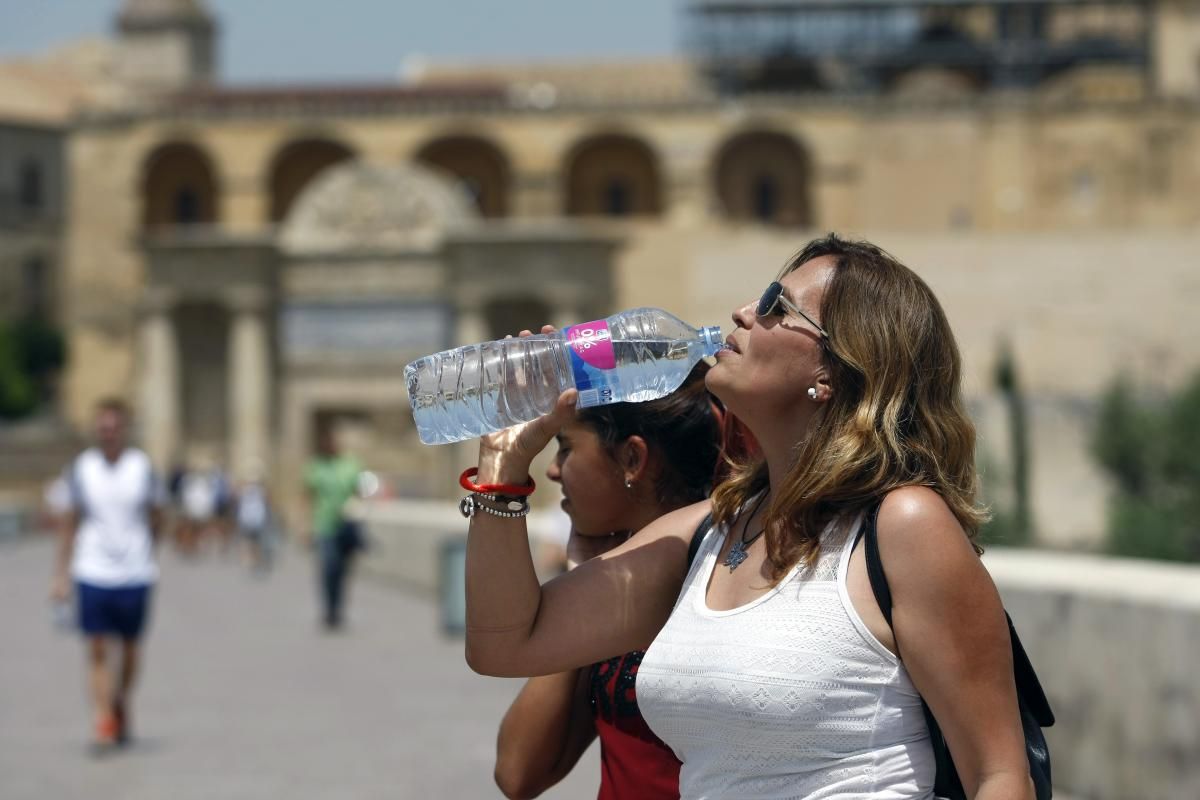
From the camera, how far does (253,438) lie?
3544cm

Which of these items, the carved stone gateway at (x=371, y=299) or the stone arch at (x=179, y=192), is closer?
the carved stone gateway at (x=371, y=299)

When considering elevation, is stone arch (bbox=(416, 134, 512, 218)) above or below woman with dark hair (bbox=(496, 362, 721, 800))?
above

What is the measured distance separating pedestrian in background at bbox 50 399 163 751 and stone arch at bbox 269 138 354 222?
45.8m

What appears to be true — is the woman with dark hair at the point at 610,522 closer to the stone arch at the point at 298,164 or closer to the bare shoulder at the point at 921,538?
the bare shoulder at the point at 921,538

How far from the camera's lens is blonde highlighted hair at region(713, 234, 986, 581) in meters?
2.60

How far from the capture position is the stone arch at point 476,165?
5419cm

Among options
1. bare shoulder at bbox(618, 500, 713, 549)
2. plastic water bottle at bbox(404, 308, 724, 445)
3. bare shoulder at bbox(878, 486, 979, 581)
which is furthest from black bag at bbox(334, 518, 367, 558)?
bare shoulder at bbox(878, 486, 979, 581)

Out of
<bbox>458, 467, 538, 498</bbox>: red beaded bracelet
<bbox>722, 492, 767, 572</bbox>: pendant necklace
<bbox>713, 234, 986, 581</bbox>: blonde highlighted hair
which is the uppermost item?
<bbox>713, 234, 986, 581</bbox>: blonde highlighted hair

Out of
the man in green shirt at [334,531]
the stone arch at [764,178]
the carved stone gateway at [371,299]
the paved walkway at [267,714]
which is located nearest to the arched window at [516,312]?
the carved stone gateway at [371,299]

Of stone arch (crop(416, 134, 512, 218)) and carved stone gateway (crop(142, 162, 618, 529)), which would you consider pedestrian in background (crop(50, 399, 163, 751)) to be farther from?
stone arch (crop(416, 134, 512, 218))

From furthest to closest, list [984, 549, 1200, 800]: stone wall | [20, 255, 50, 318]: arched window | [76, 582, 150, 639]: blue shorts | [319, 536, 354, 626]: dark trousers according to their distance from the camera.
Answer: [20, 255, 50, 318]: arched window
[319, 536, 354, 626]: dark trousers
[76, 582, 150, 639]: blue shorts
[984, 549, 1200, 800]: stone wall

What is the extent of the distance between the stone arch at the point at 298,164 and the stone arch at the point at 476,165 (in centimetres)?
237

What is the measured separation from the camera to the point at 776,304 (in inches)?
108

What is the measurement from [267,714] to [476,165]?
46.0 metres
